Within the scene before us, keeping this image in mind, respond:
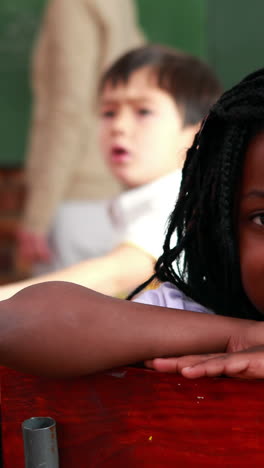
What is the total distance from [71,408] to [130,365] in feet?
0.24

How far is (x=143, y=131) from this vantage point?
5.93 ft

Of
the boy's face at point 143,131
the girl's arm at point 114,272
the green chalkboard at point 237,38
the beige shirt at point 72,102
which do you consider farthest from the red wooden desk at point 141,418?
→ the green chalkboard at point 237,38

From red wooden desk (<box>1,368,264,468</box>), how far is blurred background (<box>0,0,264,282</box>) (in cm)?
278

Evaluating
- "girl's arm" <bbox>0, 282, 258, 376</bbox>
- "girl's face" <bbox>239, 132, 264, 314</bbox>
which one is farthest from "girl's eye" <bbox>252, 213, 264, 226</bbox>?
"girl's arm" <bbox>0, 282, 258, 376</bbox>

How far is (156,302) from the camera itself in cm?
89

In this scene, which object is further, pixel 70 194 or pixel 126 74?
pixel 70 194

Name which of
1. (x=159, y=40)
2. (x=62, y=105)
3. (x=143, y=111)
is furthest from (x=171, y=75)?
(x=159, y=40)

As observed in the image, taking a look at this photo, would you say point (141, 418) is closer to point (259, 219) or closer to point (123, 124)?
point (259, 219)

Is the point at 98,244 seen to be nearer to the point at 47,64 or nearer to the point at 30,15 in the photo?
the point at 47,64

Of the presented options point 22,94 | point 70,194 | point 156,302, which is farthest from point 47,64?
point 156,302

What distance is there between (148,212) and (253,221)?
852mm

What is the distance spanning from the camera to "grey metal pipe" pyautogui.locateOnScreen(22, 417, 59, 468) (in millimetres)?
637

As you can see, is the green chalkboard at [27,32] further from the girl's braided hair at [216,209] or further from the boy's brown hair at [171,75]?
the girl's braided hair at [216,209]

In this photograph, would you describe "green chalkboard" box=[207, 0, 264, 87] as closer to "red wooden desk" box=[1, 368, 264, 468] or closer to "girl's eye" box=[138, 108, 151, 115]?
"girl's eye" box=[138, 108, 151, 115]
